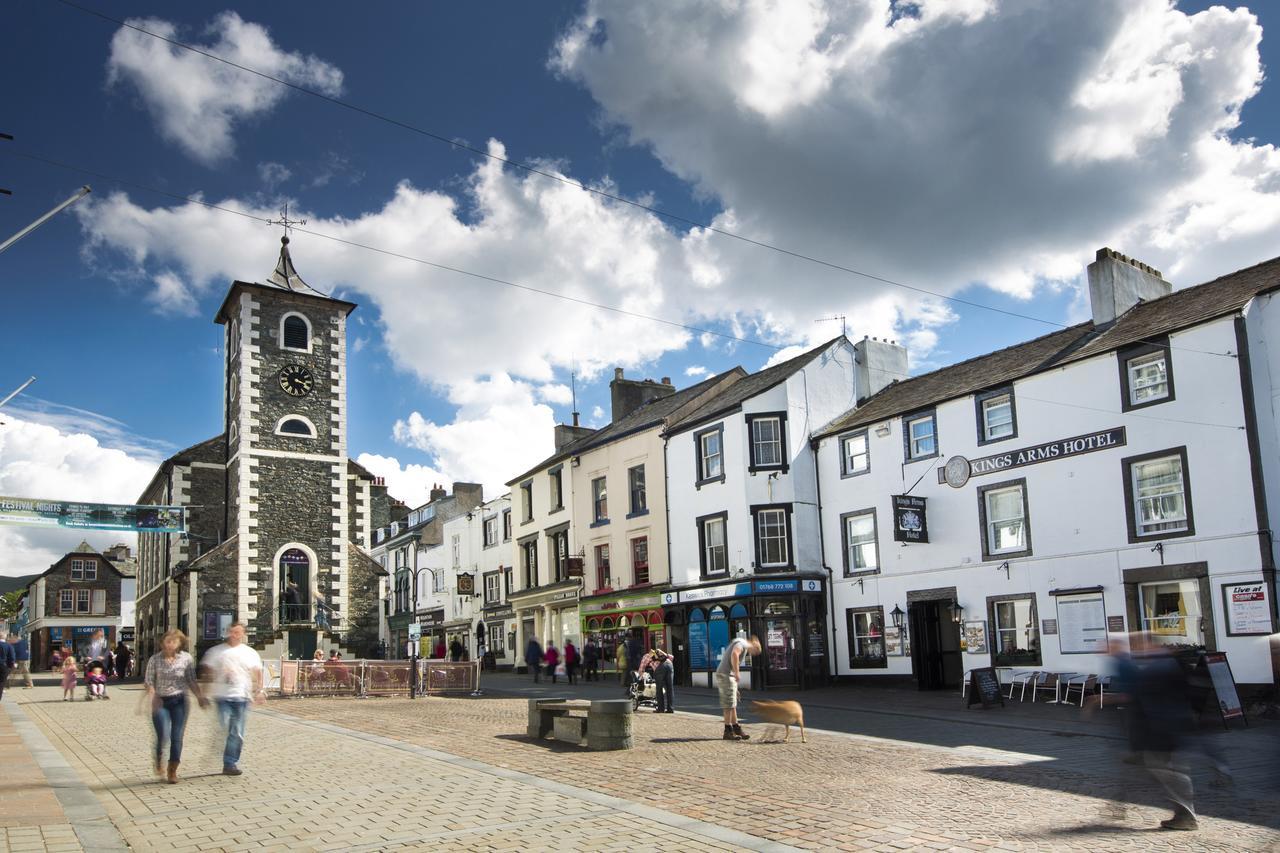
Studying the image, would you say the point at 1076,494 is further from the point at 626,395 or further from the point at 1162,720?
the point at 626,395

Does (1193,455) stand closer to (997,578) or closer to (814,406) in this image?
(997,578)

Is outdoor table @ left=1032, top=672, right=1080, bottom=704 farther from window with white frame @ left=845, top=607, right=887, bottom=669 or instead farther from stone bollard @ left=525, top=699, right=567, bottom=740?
stone bollard @ left=525, top=699, right=567, bottom=740

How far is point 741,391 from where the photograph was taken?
1328 inches

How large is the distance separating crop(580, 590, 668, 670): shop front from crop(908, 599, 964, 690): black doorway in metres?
9.15

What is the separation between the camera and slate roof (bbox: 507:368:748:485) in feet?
121

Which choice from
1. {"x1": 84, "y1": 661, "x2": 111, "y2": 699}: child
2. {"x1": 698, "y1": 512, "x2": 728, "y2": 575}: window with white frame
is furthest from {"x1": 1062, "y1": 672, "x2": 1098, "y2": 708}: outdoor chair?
{"x1": 84, "y1": 661, "x2": 111, "y2": 699}: child

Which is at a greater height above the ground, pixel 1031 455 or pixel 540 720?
pixel 1031 455

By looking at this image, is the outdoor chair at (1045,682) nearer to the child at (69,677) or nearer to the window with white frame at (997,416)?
the window with white frame at (997,416)

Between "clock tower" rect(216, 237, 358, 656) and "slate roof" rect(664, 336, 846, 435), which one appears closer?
"slate roof" rect(664, 336, 846, 435)

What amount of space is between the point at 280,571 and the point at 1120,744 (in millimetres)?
34534

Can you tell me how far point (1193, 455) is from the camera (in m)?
21.1

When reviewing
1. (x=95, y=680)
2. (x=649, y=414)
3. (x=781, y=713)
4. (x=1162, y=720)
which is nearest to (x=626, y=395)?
(x=649, y=414)

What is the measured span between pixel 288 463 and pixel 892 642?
78.6 ft

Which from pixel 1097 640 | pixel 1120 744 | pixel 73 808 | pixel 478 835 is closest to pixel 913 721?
pixel 1097 640
